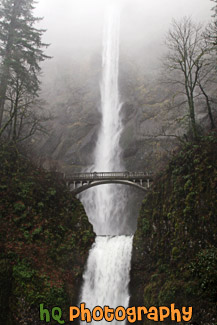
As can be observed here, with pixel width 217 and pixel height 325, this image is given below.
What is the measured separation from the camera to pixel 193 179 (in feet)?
56.1

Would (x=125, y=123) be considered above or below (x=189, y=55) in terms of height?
below

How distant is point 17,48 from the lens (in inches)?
998

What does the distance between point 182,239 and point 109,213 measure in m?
17.7

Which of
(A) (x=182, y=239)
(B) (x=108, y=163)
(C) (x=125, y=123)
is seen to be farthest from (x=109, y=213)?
(A) (x=182, y=239)

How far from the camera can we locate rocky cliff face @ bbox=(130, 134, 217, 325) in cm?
1268

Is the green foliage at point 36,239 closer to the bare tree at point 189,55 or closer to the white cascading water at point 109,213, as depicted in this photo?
the white cascading water at point 109,213

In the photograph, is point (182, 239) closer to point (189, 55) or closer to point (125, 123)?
point (189, 55)

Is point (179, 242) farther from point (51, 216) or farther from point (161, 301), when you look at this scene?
point (51, 216)

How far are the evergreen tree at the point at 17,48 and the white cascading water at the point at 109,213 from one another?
1433 centimetres

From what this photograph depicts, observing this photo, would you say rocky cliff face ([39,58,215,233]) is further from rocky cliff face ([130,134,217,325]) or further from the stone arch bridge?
rocky cliff face ([130,134,217,325])

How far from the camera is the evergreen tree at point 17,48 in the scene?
77.1 feet

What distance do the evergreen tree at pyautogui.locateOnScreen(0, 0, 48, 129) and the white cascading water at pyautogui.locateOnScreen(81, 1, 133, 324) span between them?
14332 millimetres

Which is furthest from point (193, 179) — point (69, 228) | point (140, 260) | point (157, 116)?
point (157, 116)

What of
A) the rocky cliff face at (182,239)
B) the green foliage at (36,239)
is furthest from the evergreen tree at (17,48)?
the rocky cliff face at (182,239)
